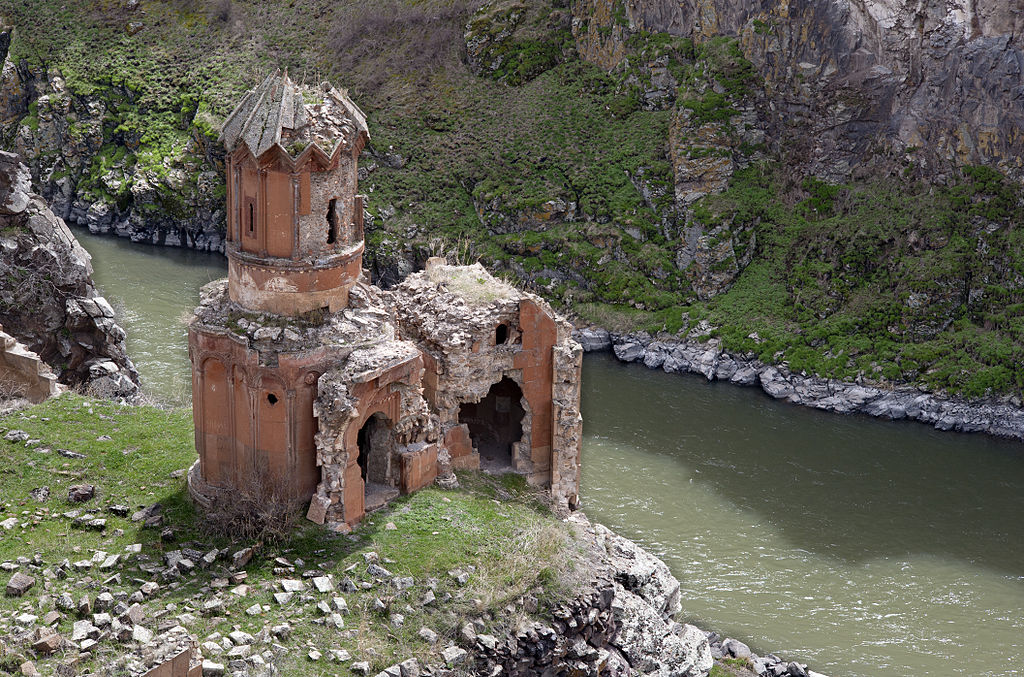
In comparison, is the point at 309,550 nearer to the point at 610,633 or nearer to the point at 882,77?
the point at 610,633

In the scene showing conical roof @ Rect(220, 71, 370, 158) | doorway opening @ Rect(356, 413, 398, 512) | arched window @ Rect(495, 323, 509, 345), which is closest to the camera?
conical roof @ Rect(220, 71, 370, 158)

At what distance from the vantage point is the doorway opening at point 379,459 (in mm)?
25047

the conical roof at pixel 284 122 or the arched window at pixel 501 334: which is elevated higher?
the conical roof at pixel 284 122

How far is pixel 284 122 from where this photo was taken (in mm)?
23016

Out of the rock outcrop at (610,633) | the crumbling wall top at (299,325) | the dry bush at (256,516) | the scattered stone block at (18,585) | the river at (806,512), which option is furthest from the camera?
the river at (806,512)

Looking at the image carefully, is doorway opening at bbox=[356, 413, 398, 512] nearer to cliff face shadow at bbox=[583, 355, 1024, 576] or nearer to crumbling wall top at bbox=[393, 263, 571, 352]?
crumbling wall top at bbox=[393, 263, 571, 352]

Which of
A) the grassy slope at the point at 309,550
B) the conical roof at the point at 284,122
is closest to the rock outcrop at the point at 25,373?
the grassy slope at the point at 309,550

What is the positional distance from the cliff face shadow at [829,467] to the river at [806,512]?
70mm

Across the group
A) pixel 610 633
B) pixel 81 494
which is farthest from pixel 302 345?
pixel 610 633

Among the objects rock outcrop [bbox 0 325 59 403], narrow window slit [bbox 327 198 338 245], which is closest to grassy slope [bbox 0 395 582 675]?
rock outcrop [bbox 0 325 59 403]

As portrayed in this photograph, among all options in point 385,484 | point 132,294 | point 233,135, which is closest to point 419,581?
point 385,484

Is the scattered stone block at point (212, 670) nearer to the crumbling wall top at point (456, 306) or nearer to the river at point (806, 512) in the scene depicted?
the crumbling wall top at point (456, 306)

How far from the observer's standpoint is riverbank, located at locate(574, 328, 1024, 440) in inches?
1758

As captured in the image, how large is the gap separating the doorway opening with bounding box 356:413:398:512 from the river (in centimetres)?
1035
